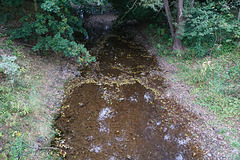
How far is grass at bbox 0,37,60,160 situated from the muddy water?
0.42m

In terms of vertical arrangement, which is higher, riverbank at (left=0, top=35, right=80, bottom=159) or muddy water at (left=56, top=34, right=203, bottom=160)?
riverbank at (left=0, top=35, right=80, bottom=159)

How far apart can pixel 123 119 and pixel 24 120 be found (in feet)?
9.55

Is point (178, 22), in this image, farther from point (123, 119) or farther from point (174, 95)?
point (123, 119)

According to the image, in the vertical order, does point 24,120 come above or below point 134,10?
below

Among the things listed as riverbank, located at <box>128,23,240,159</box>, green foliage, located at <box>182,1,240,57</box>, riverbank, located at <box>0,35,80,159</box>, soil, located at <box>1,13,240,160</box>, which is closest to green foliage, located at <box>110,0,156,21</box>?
soil, located at <box>1,13,240,160</box>

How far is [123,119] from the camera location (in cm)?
556

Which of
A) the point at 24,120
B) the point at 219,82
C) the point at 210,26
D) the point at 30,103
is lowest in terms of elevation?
the point at 219,82

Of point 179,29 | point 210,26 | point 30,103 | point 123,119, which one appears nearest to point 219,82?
point 210,26

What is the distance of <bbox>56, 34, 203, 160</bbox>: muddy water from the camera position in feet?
15.1

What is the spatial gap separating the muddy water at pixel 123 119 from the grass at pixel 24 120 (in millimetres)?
425

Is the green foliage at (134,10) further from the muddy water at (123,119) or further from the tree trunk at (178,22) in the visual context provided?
the muddy water at (123,119)

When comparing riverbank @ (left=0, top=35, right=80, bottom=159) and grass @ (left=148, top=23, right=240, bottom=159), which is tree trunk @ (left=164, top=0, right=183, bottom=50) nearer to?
grass @ (left=148, top=23, right=240, bottom=159)

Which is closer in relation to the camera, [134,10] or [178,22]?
[178,22]

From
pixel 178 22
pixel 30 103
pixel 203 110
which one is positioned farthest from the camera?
pixel 178 22
